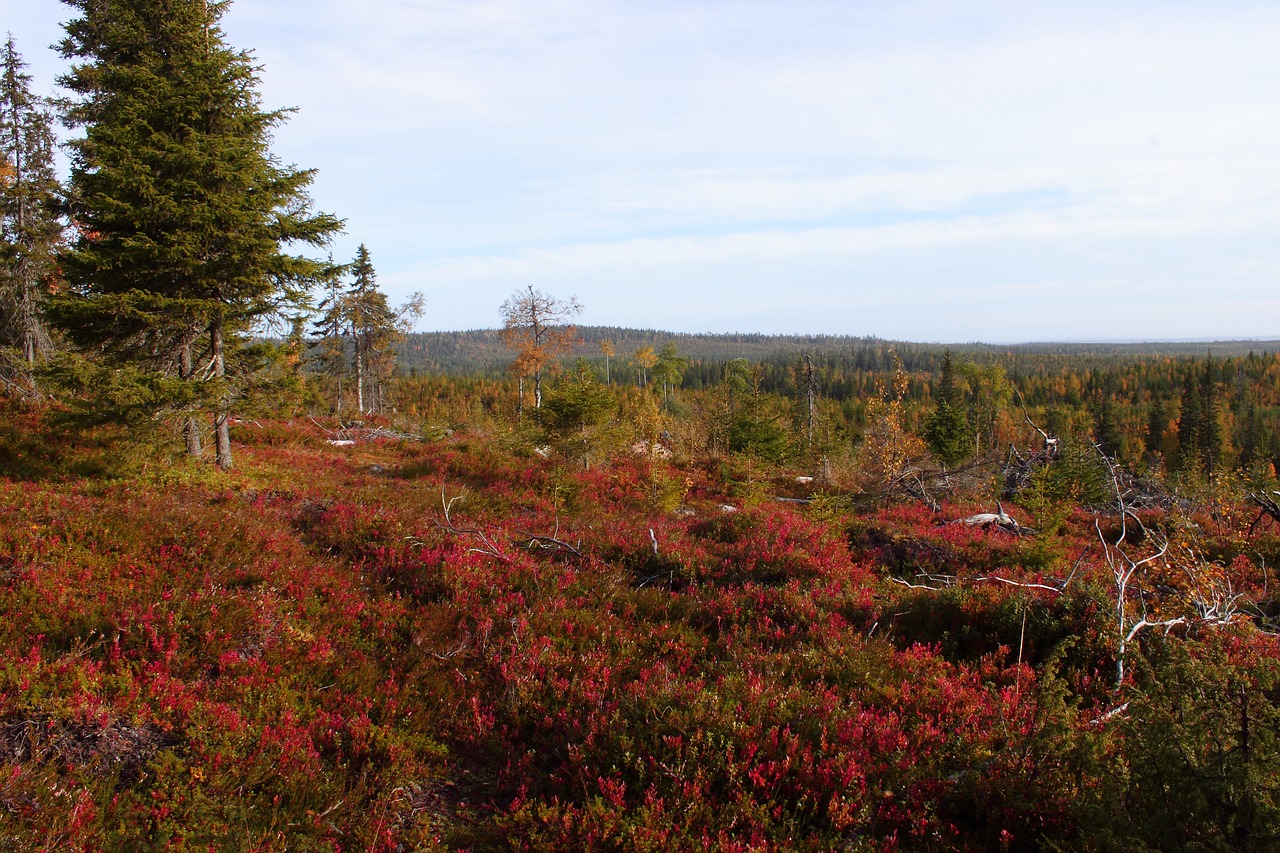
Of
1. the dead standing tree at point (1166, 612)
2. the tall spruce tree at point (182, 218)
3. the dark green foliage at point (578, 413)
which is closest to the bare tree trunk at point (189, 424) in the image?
the tall spruce tree at point (182, 218)

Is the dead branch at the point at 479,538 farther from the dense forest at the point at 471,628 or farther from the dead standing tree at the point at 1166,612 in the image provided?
the dead standing tree at the point at 1166,612

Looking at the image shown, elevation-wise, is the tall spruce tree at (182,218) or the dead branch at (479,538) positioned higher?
the tall spruce tree at (182,218)

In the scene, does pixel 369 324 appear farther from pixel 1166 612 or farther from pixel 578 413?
pixel 1166 612

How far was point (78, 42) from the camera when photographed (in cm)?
1541

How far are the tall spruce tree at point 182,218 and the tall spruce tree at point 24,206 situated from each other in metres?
7.12

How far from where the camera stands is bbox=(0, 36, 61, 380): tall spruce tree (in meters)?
17.0

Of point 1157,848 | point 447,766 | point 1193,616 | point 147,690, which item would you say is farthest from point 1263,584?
point 147,690

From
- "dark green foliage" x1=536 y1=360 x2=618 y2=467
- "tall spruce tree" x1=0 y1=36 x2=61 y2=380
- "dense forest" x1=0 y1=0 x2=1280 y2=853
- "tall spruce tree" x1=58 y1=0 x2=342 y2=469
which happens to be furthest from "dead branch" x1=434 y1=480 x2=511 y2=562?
"tall spruce tree" x1=0 y1=36 x2=61 y2=380

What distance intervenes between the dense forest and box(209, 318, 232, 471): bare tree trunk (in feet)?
0.30

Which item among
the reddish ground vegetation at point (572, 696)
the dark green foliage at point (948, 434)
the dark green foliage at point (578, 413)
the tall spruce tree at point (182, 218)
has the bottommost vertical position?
the dark green foliage at point (948, 434)

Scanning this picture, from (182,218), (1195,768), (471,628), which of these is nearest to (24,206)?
(182,218)

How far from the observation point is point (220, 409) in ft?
36.9

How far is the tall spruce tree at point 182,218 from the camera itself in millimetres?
10523

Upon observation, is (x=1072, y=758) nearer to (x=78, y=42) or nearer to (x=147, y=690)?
(x=147, y=690)
